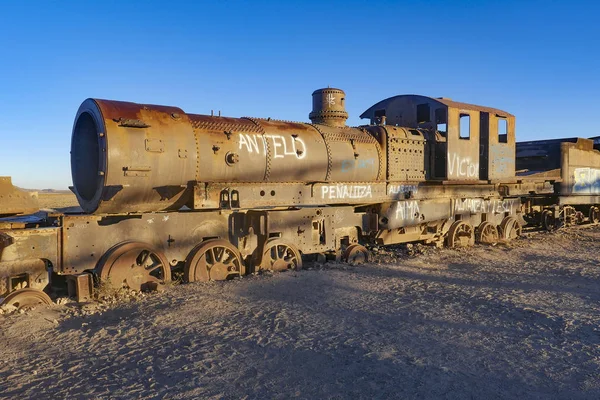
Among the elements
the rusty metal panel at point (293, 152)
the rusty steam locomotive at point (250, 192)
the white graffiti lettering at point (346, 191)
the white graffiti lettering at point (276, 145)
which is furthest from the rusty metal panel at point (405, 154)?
the white graffiti lettering at point (276, 145)

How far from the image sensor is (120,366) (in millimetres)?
4219

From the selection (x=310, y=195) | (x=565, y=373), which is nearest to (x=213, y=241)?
(x=310, y=195)

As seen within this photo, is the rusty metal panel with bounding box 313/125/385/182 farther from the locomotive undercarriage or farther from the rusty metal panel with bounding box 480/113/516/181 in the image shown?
the rusty metal panel with bounding box 480/113/516/181

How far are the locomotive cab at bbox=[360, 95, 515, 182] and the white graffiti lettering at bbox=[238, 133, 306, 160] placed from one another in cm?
303

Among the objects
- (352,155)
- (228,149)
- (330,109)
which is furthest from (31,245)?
(330,109)

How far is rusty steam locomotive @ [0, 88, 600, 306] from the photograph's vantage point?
666 centimetres

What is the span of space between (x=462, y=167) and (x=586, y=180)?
9.13 m

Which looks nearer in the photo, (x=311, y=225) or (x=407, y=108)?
(x=311, y=225)

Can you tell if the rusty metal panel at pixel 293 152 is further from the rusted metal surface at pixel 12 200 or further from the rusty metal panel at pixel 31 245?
the rusted metal surface at pixel 12 200

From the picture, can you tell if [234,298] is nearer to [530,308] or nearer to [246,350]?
[246,350]

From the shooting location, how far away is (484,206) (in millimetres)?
12641

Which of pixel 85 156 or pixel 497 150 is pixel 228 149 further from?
pixel 497 150

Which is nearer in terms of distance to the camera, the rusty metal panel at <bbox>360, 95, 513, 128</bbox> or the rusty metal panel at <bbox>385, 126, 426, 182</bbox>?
the rusty metal panel at <bbox>385, 126, 426, 182</bbox>

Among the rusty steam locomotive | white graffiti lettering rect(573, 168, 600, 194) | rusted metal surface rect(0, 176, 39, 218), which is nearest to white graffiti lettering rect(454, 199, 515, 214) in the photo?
the rusty steam locomotive
